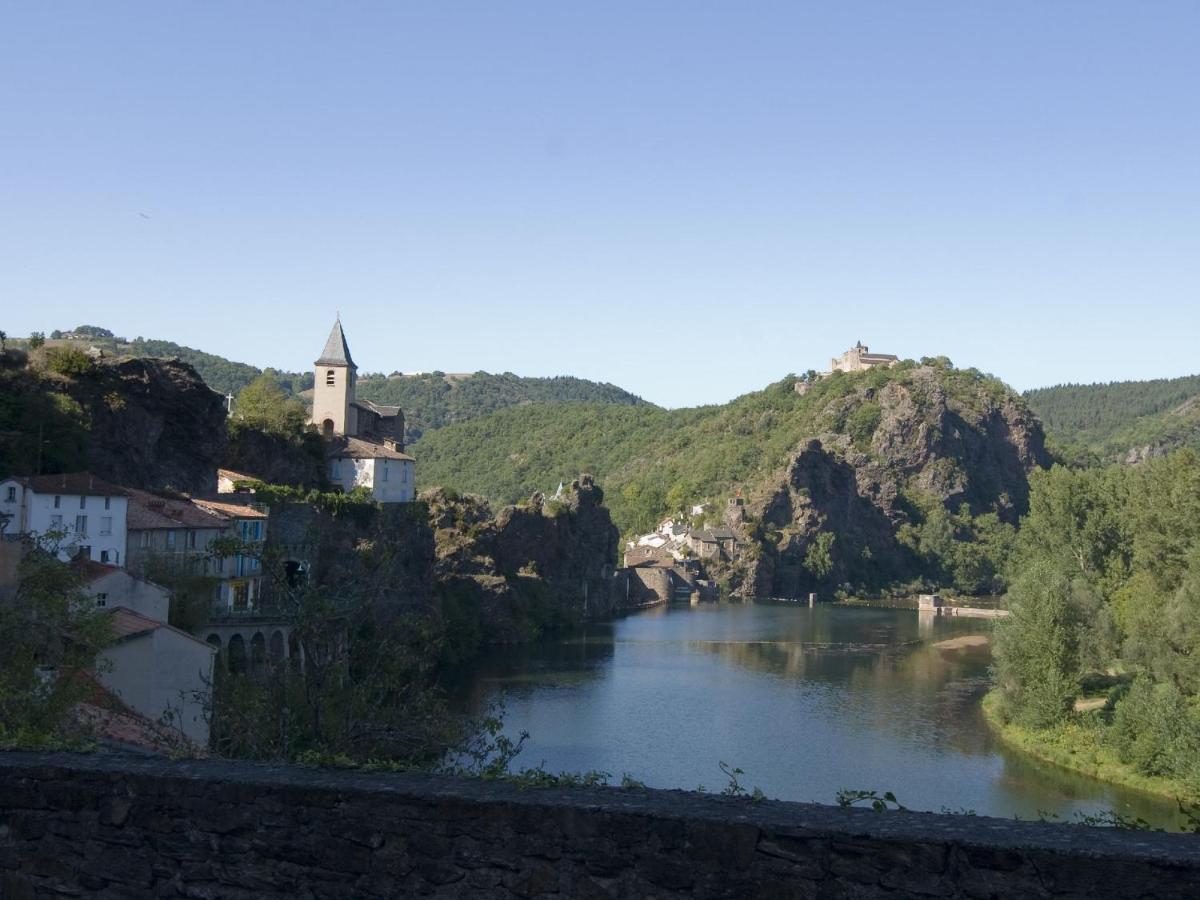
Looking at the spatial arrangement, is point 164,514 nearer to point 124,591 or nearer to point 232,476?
point 124,591

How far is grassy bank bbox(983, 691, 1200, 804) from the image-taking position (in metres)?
37.1

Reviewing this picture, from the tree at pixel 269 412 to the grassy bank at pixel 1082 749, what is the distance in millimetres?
35383

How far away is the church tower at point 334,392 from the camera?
66750 mm

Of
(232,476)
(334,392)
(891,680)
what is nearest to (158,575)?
(232,476)

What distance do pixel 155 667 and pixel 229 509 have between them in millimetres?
20847

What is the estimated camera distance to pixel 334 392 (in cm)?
6712

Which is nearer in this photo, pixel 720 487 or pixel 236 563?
pixel 236 563

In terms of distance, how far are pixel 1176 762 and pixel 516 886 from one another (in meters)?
32.6

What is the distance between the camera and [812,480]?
14038 centimetres

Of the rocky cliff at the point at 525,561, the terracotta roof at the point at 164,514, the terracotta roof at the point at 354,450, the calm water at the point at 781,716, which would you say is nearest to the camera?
the calm water at the point at 781,716

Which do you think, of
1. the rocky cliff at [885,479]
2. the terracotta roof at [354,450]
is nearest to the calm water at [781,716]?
the terracotta roof at [354,450]

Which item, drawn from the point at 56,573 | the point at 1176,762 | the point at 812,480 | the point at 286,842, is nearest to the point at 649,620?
the point at 812,480

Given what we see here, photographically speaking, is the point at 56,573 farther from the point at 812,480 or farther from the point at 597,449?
the point at 597,449

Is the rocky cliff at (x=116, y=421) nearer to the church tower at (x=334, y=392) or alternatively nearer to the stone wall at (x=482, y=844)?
the church tower at (x=334, y=392)
